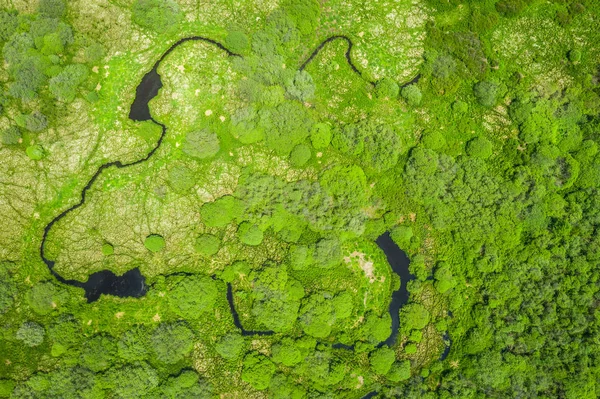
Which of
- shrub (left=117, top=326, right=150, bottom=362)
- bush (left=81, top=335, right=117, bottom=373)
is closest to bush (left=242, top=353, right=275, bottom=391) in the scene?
shrub (left=117, top=326, right=150, bottom=362)

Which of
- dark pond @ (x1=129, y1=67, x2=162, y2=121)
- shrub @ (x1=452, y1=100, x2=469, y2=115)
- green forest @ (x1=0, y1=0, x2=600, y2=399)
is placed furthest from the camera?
shrub @ (x1=452, y1=100, x2=469, y2=115)

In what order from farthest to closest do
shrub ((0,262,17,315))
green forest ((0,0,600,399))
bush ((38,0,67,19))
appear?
1. bush ((38,0,67,19))
2. green forest ((0,0,600,399))
3. shrub ((0,262,17,315))

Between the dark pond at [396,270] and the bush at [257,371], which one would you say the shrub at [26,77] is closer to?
the bush at [257,371]

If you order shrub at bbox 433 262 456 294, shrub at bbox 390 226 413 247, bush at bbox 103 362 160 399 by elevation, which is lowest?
bush at bbox 103 362 160 399

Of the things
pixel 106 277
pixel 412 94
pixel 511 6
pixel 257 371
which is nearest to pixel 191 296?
pixel 106 277

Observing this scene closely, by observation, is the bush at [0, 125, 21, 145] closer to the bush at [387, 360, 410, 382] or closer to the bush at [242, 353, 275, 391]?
the bush at [242, 353, 275, 391]

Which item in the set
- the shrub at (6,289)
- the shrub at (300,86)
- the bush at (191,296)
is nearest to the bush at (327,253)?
the bush at (191,296)
